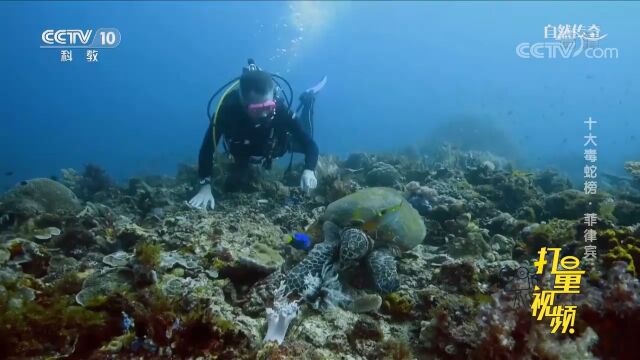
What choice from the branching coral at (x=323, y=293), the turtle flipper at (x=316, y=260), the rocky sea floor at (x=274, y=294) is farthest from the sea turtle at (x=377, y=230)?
the branching coral at (x=323, y=293)

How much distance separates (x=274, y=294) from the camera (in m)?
3.81

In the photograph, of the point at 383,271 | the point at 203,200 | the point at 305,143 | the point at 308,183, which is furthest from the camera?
the point at 305,143

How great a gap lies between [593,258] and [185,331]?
4.45m

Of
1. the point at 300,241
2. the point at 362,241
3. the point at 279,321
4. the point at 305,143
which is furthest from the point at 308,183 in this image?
the point at 279,321

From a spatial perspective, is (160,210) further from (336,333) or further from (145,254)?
(336,333)

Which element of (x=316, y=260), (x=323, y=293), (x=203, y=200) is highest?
(x=203, y=200)

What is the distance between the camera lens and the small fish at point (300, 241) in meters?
5.16

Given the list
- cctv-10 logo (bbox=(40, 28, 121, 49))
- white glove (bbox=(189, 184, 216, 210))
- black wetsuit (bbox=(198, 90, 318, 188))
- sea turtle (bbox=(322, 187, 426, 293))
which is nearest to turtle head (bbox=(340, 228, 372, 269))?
sea turtle (bbox=(322, 187, 426, 293))

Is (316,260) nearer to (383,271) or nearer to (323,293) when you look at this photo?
(323,293)

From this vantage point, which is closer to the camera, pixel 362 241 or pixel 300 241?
pixel 362 241

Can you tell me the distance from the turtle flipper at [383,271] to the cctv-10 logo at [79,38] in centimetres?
797

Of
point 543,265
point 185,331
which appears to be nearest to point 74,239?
point 185,331

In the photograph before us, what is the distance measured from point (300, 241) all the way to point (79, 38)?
7364mm

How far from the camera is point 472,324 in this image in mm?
3182
